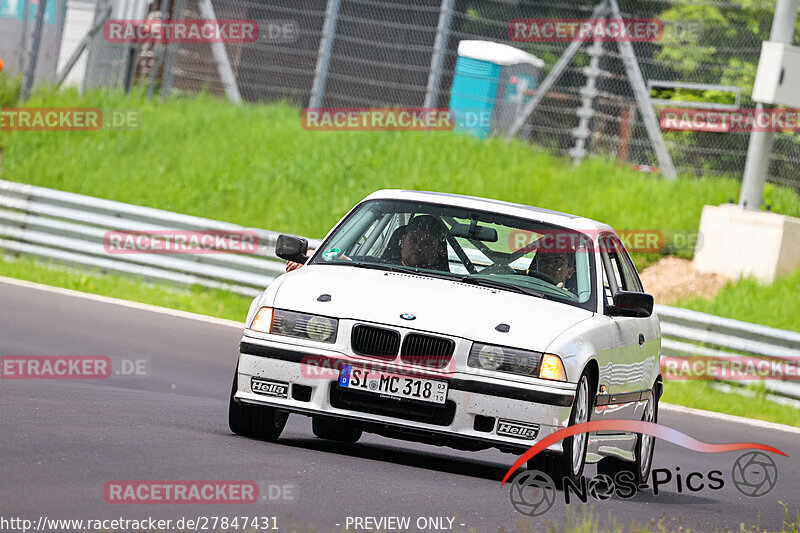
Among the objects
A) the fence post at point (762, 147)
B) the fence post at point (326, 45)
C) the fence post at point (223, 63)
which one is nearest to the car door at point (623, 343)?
the fence post at point (762, 147)

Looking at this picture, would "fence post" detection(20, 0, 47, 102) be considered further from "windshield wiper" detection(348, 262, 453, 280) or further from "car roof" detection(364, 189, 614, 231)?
"windshield wiper" detection(348, 262, 453, 280)

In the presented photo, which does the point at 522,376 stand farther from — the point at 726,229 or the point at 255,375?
the point at 726,229

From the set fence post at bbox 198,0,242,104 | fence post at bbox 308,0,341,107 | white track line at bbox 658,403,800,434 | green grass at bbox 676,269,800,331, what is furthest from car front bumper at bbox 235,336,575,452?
fence post at bbox 198,0,242,104

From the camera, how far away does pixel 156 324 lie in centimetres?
1619

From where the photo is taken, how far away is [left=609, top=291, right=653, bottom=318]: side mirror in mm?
A: 8961

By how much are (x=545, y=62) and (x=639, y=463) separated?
555 inches

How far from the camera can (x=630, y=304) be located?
8984mm

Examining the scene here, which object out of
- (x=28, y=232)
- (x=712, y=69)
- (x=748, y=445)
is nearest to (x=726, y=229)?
(x=712, y=69)

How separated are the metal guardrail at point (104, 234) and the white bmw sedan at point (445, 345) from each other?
8998mm

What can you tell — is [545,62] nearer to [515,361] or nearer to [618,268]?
[618,268]

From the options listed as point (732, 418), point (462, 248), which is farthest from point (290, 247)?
point (732, 418)

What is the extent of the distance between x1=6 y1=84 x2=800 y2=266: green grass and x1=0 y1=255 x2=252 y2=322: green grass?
3322mm

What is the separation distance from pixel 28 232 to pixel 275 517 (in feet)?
47.3

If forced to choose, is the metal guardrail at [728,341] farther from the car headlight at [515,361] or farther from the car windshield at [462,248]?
the car headlight at [515,361]
